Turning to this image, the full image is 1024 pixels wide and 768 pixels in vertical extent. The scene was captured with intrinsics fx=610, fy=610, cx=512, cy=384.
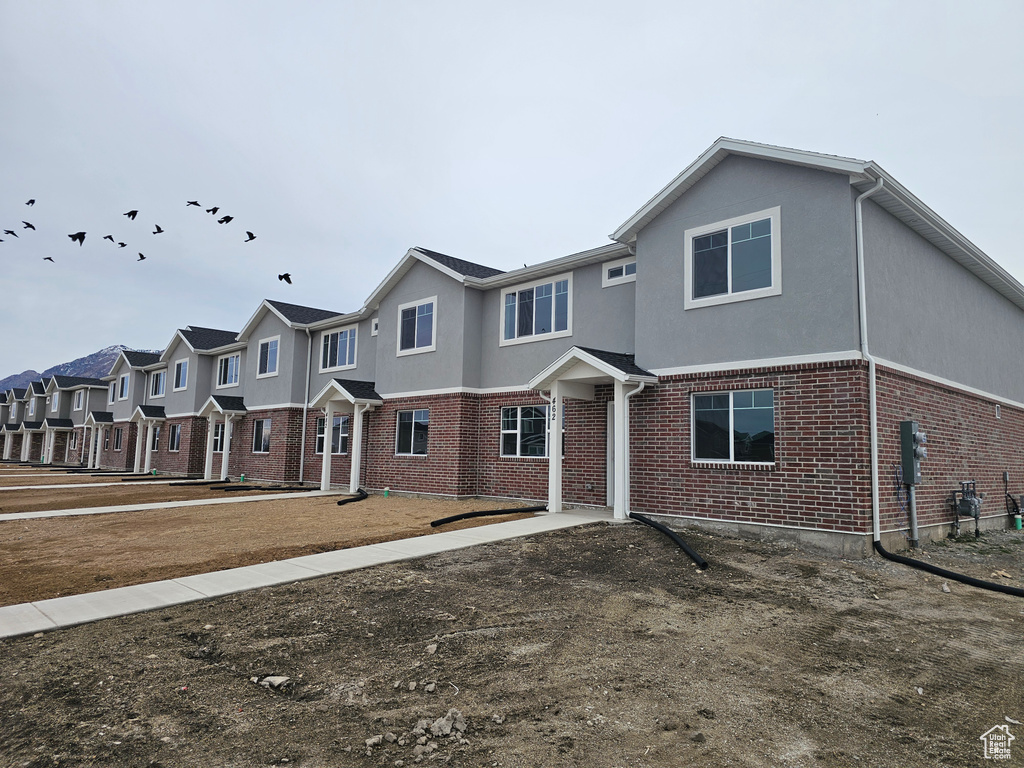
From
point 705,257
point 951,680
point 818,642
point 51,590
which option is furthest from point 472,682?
point 705,257

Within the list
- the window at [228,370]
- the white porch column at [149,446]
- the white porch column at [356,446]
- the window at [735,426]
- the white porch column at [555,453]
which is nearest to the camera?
the window at [735,426]

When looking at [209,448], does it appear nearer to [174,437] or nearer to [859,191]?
[174,437]

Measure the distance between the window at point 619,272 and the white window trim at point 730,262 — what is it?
6.24 feet

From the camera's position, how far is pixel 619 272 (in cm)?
1488

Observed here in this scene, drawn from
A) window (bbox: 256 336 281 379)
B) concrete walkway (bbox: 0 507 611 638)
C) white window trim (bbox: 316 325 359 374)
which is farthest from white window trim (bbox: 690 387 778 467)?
window (bbox: 256 336 281 379)

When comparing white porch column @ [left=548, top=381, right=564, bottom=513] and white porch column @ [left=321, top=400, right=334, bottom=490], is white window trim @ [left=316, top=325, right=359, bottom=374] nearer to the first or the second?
white porch column @ [left=321, top=400, right=334, bottom=490]

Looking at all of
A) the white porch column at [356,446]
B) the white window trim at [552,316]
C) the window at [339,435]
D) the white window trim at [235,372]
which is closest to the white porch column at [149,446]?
the white window trim at [235,372]

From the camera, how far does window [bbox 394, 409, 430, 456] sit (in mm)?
18906

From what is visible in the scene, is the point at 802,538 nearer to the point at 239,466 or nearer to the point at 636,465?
the point at 636,465

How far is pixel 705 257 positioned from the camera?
12258 mm

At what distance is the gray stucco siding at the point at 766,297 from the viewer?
34.3 feet

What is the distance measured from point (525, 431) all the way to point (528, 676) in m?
11.8

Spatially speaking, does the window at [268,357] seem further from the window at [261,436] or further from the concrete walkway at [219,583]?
the concrete walkway at [219,583]

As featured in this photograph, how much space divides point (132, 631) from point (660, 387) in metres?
9.79
